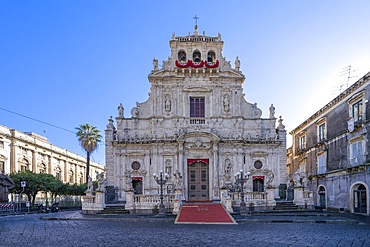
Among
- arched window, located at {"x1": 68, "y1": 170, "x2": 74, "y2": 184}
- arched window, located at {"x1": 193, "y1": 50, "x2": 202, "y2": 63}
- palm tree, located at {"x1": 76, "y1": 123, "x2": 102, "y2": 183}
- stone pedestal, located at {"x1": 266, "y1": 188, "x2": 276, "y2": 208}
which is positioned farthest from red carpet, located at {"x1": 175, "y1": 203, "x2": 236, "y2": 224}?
arched window, located at {"x1": 68, "y1": 170, "x2": 74, "y2": 184}

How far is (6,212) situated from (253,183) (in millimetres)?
21804

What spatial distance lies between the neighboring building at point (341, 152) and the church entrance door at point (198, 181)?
8121mm

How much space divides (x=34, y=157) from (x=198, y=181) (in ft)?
92.8

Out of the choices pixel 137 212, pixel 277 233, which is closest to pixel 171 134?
pixel 137 212

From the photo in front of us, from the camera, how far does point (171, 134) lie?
36.8 metres

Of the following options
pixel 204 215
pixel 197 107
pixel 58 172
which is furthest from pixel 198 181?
pixel 58 172

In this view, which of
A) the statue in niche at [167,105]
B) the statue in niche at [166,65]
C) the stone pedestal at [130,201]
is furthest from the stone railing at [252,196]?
the statue in niche at [166,65]

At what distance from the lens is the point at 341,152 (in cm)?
3234

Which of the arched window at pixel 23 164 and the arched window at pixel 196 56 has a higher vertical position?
the arched window at pixel 196 56

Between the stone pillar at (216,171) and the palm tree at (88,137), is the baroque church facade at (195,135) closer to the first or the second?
the stone pillar at (216,171)

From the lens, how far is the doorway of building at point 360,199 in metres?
28.7

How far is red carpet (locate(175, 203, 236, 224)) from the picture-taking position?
22156 mm

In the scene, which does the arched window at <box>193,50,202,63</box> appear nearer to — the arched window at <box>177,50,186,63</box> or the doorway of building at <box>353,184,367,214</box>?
the arched window at <box>177,50,186,63</box>

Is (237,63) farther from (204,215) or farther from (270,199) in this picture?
(204,215)
